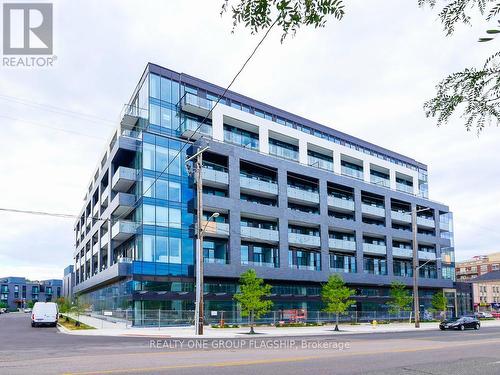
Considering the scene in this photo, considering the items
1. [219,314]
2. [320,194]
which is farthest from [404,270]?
[219,314]

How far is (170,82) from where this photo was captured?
4797 centimetres

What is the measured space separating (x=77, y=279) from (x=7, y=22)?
7294cm

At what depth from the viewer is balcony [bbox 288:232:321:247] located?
5298 centimetres

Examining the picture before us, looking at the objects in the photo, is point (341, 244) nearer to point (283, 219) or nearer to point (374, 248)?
point (374, 248)

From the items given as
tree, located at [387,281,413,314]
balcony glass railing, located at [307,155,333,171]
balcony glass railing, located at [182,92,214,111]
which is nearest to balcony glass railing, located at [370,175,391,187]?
balcony glass railing, located at [307,155,333,171]

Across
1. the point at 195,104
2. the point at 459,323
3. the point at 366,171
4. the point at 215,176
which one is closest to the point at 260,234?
the point at 215,176

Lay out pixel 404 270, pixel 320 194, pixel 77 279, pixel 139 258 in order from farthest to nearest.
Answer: pixel 77 279
pixel 404 270
pixel 320 194
pixel 139 258

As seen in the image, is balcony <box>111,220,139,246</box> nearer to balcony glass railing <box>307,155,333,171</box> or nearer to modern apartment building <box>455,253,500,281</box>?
balcony glass railing <box>307,155,333,171</box>

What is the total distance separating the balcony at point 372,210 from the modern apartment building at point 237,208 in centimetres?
18

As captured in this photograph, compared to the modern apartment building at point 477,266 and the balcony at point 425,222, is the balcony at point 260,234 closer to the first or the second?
the balcony at point 425,222

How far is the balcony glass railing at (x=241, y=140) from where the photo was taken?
50.7 metres

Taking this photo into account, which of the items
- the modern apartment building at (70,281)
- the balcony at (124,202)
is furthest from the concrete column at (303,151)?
the modern apartment building at (70,281)

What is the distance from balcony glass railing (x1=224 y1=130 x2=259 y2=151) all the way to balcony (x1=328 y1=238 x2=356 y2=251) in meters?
14.1

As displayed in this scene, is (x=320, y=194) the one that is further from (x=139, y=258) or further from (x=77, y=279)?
(x=77, y=279)
